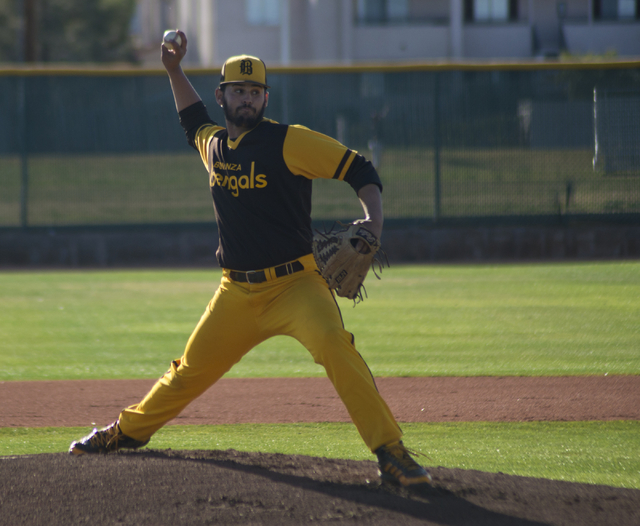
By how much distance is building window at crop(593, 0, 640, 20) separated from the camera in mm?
33688

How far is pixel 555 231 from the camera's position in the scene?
43.7 feet

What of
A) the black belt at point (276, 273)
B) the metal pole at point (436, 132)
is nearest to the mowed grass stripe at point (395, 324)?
the metal pole at point (436, 132)

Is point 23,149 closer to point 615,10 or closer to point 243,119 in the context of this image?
point 243,119

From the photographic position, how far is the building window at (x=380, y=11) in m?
33.0

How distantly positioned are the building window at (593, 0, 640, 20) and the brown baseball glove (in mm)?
33743

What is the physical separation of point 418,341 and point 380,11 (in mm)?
28112

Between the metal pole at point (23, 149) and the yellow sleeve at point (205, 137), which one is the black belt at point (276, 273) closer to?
the yellow sleeve at point (205, 137)

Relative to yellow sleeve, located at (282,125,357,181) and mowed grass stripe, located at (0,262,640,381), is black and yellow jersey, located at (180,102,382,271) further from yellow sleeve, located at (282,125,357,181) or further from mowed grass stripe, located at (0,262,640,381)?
mowed grass stripe, located at (0,262,640,381)

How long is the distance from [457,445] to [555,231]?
9530mm

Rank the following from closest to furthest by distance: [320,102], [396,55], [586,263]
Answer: [586,263] < [320,102] < [396,55]

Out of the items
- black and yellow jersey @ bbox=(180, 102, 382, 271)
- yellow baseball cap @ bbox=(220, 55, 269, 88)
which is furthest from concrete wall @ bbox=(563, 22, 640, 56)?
black and yellow jersey @ bbox=(180, 102, 382, 271)

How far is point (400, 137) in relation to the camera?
44.5ft

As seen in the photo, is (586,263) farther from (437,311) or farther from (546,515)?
(546,515)

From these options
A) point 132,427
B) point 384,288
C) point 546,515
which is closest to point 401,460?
point 546,515
